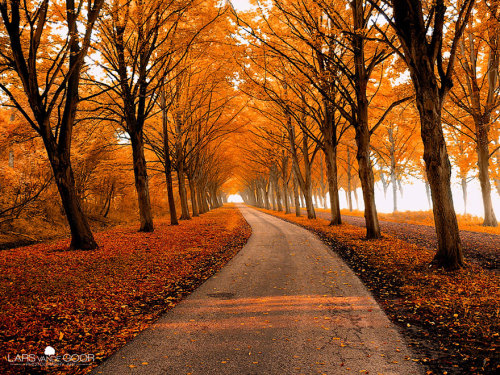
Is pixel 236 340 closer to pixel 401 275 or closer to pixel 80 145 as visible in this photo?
pixel 401 275

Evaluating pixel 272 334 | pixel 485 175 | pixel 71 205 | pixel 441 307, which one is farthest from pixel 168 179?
pixel 485 175

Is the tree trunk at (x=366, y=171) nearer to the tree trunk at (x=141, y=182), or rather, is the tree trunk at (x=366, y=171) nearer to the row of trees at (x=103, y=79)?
the row of trees at (x=103, y=79)

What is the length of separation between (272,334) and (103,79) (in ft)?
51.5

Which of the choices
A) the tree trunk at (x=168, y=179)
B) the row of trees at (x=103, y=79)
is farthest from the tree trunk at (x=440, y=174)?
the tree trunk at (x=168, y=179)

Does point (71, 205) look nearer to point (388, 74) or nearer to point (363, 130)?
point (363, 130)

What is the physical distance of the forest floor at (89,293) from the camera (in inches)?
150

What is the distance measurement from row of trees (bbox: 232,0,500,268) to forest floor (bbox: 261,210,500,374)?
3.06 feet

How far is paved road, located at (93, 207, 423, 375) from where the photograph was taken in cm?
317

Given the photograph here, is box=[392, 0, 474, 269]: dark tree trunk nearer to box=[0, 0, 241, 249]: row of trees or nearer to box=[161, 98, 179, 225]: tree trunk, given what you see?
box=[0, 0, 241, 249]: row of trees

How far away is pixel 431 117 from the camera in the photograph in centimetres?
657

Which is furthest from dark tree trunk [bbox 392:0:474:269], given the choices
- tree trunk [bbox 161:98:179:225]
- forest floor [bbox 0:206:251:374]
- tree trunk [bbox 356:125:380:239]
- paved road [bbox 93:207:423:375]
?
tree trunk [bbox 161:98:179:225]

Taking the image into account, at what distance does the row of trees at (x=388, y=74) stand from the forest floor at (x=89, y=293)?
6.22 meters

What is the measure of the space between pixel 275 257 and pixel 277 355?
5.75 metres

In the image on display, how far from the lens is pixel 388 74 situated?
13625 mm
